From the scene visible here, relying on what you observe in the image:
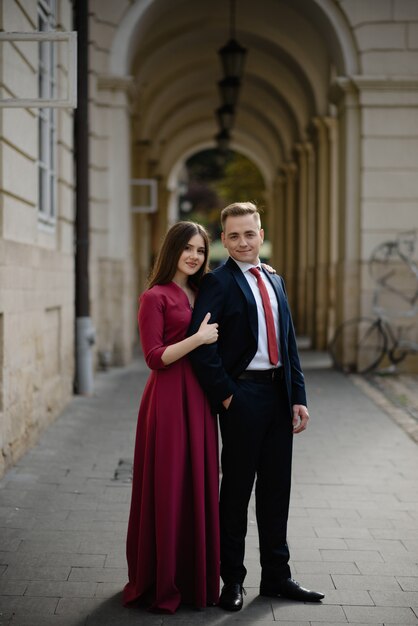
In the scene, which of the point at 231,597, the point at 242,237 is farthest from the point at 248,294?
the point at 231,597

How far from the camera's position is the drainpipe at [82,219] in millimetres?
10609

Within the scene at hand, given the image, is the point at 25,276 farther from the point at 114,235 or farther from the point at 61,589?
the point at 114,235

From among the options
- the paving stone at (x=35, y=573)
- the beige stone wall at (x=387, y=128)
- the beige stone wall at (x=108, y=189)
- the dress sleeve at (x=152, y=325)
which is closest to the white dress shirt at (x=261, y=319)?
the dress sleeve at (x=152, y=325)

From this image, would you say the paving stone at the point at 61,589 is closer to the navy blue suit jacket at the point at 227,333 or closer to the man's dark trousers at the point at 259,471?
the man's dark trousers at the point at 259,471

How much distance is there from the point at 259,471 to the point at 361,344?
914 cm

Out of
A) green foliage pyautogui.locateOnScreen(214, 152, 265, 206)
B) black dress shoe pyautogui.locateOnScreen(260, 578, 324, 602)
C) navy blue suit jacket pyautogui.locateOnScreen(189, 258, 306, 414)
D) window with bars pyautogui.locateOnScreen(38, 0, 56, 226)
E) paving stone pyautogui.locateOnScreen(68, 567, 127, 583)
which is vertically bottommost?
paving stone pyautogui.locateOnScreen(68, 567, 127, 583)

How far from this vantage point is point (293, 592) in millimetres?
4148

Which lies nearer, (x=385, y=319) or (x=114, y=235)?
(x=385, y=319)

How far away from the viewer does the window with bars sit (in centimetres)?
885

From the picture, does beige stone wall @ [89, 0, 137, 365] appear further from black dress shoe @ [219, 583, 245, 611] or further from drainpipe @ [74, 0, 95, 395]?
black dress shoe @ [219, 583, 245, 611]

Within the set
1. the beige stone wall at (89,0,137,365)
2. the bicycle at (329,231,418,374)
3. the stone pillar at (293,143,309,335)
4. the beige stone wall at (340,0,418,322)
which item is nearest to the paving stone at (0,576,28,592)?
the beige stone wall at (89,0,137,365)

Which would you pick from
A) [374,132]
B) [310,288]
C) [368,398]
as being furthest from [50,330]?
[310,288]

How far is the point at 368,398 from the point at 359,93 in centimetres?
501

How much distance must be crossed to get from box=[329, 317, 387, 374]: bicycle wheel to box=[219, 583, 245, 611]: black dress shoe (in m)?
9.20
